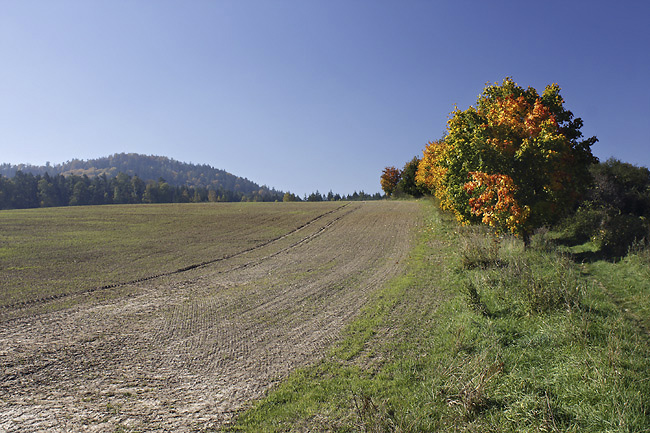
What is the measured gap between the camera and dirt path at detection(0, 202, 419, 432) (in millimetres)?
5727

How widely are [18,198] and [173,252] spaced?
121873 mm

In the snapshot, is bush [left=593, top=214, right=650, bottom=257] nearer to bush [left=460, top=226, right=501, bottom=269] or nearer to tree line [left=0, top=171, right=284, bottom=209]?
bush [left=460, top=226, right=501, bottom=269]

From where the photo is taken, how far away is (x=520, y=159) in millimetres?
15398

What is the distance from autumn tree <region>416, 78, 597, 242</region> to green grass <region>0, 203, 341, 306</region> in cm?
1442

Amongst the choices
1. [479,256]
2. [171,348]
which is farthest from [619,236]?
[171,348]

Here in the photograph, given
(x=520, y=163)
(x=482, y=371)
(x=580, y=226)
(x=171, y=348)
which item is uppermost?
(x=520, y=163)

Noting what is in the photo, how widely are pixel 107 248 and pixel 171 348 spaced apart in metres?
18.5


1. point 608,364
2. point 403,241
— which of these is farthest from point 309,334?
point 403,241

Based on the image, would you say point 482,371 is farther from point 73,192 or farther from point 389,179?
point 73,192

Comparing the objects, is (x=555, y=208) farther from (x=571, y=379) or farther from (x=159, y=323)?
(x=159, y=323)

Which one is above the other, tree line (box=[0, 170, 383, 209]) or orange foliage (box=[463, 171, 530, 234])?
tree line (box=[0, 170, 383, 209])

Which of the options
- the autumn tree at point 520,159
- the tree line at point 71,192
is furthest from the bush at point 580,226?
the tree line at point 71,192

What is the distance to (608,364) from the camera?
5.38 metres

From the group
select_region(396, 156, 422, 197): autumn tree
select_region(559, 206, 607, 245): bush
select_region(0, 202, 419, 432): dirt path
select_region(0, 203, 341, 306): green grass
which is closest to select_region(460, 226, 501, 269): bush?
select_region(0, 202, 419, 432): dirt path
